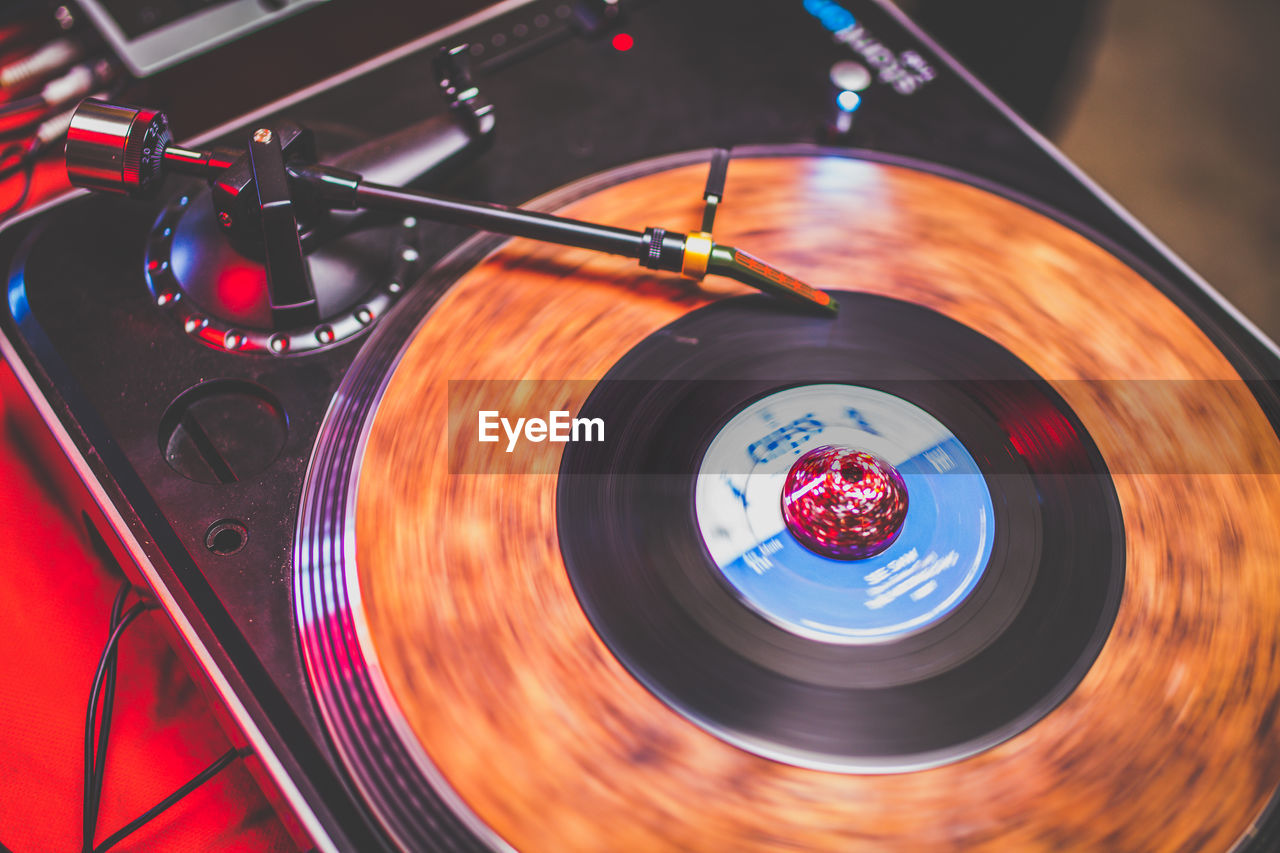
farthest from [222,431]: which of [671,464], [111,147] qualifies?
[671,464]

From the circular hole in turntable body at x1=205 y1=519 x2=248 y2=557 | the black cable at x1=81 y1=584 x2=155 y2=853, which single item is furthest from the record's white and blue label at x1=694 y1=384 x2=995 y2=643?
the black cable at x1=81 y1=584 x2=155 y2=853

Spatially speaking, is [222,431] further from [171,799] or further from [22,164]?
[22,164]

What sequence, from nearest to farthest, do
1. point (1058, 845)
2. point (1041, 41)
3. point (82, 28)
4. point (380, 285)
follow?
point (1058, 845) < point (380, 285) < point (82, 28) < point (1041, 41)

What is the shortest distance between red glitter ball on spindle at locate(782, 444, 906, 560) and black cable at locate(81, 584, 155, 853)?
500 mm

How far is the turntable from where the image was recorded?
0.60 metres

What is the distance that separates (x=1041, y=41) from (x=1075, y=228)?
0.71 m

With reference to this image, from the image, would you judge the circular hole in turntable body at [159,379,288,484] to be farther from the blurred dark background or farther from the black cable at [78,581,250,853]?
the blurred dark background

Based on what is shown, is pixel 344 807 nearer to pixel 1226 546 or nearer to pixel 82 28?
pixel 1226 546

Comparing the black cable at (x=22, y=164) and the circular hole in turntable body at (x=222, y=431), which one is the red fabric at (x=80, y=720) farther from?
the black cable at (x=22, y=164)

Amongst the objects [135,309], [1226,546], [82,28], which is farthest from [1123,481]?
[82,28]

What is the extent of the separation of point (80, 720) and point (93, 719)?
0.04m

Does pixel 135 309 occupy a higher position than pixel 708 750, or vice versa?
pixel 135 309

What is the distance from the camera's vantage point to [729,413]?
0.76 metres

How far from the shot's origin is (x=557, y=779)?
591mm
